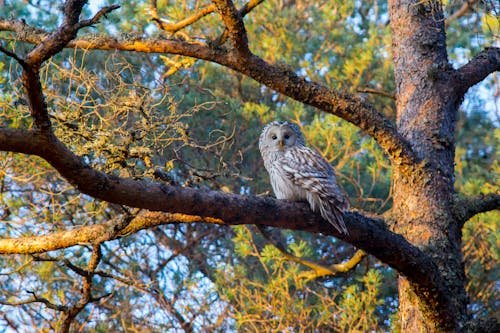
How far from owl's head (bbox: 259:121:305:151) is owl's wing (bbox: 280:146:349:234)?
0.13 meters

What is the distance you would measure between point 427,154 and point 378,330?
2790 millimetres

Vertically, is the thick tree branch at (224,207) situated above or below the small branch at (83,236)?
below

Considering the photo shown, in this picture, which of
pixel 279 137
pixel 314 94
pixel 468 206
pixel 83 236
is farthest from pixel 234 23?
pixel 468 206

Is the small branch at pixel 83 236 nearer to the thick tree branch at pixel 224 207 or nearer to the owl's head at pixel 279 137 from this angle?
the thick tree branch at pixel 224 207

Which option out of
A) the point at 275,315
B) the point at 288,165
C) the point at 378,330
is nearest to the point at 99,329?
the point at 275,315

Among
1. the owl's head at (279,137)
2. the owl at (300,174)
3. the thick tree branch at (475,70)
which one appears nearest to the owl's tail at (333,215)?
the owl at (300,174)

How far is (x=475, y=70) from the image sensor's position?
4.67m

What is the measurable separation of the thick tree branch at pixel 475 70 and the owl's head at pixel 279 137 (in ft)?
4.13

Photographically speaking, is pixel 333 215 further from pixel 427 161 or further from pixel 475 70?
pixel 475 70

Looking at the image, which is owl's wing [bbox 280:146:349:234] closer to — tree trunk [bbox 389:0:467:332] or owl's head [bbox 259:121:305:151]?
owl's head [bbox 259:121:305:151]

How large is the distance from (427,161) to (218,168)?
134cm

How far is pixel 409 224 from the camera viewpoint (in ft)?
14.0

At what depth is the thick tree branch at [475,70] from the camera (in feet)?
15.2

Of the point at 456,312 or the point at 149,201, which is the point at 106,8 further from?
the point at 456,312
